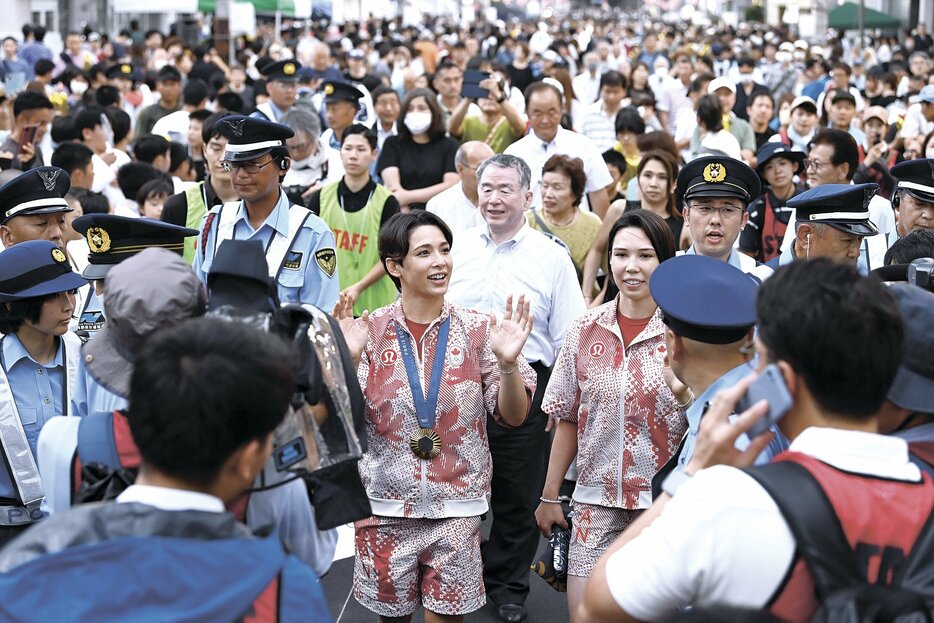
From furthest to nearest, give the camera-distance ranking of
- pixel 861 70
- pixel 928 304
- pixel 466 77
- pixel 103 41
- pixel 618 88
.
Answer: pixel 103 41
pixel 861 70
pixel 618 88
pixel 466 77
pixel 928 304

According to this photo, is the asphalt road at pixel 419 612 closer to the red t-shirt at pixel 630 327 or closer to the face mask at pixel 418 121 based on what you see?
the red t-shirt at pixel 630 327

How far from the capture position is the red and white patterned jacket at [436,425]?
164 inches

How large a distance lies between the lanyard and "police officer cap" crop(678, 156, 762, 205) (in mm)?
1450

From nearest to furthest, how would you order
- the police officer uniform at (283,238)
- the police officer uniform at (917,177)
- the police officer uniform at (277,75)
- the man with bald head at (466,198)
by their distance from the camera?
the police officer uniform at (283,238)
the police officer uniform at (917,177)
the man with bald head at (466,198)
the police officer uniform at (277,75)

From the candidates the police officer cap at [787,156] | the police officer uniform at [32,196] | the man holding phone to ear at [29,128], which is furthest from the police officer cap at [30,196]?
the police officer cap at [787,156]

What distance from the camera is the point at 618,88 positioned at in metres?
11.7

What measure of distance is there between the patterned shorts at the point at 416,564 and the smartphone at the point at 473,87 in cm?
559

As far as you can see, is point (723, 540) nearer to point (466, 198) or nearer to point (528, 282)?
point (528, 282)

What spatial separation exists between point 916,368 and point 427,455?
6.87 ft

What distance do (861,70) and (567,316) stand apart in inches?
704

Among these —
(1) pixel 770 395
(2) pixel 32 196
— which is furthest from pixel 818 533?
(2) pixel 32 196

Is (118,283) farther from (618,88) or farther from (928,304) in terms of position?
(618,88)

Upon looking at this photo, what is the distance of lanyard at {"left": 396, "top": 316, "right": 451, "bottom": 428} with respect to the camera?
13.7 ft

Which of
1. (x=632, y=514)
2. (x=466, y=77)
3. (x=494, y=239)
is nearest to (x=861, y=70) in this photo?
(x=466, y=77)
